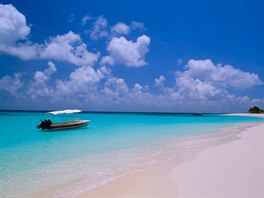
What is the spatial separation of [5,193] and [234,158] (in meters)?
7.73

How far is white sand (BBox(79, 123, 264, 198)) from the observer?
18.6ft

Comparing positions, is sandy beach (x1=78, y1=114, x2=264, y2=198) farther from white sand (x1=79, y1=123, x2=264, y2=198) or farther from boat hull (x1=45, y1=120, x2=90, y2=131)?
boat hull (x1=45, y1=120, x2=90, y2=131)

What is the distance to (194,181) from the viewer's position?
651 centimetres

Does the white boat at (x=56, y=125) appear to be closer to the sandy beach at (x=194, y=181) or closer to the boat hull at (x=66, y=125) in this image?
the boat hull at (x=66, y=125)

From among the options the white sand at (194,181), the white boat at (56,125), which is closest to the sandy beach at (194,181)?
the white sand at (194,181)

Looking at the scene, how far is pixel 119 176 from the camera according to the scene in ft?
24.8

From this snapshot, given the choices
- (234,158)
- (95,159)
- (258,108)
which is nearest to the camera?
(234,158)

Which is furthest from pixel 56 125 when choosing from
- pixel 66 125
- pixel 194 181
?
pixel 194 181

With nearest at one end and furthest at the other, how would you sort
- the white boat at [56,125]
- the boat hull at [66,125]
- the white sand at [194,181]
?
the white sand at [194,181]
the white boat at [56,125]
the boat hull at [66,125]

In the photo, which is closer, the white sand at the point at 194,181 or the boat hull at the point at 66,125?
the white sand at the point at 194,181

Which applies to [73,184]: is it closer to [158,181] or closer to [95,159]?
[158,181]

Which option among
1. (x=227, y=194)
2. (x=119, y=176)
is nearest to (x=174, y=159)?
(x=119, y=176)

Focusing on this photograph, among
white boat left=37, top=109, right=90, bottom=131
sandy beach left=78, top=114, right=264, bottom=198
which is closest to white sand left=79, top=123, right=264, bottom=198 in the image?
sandy beach left=78, top=114, right=264, bottom=198

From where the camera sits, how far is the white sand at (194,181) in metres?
5.68
